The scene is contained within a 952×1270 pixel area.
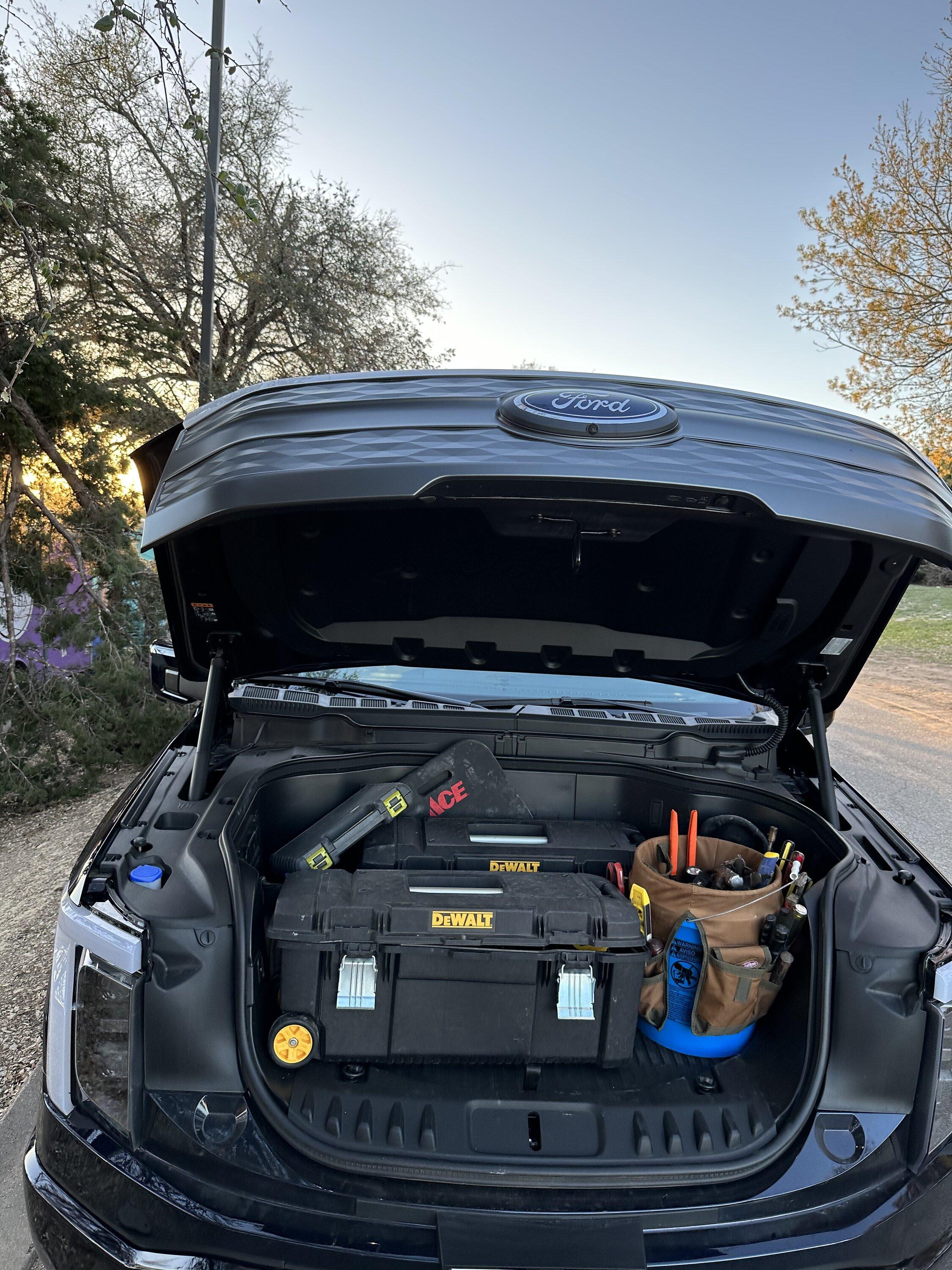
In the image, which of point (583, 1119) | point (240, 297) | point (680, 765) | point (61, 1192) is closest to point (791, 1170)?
point (583, 1119)

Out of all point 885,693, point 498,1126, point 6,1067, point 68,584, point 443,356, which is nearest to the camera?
point 498,1126

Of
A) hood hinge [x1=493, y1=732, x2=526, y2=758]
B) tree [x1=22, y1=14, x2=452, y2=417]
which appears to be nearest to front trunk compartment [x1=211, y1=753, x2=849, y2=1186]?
hood hinge [x1=493, y1=732, x2=526, y2=758]

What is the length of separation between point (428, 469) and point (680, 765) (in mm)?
1238

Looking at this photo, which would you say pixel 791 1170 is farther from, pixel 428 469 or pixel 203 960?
pixel 428 469

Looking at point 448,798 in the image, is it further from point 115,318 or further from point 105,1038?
point 115,318

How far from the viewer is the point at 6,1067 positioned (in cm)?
275

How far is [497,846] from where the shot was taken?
2178 mm

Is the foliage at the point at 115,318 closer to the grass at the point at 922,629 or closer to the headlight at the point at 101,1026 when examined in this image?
the headlight at the point at 101,1026

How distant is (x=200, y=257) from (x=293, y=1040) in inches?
486

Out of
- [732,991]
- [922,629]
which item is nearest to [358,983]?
[732,991]

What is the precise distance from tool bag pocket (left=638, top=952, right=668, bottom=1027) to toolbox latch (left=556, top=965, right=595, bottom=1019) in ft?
0.65

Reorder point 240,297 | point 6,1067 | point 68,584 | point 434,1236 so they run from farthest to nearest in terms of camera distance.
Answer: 1. point 240,297
2. point 68,584
3. point 6,1067
4. point 434,1236

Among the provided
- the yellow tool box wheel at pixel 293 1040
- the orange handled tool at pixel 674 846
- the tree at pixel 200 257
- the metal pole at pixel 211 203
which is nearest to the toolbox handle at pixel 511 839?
the orange handled tool at pixel 674 846

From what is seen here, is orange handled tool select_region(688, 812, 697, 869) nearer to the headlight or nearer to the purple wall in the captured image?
the headlight
